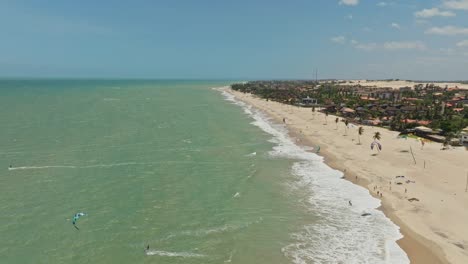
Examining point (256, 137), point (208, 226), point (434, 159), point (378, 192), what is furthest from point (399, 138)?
point (208, 226)

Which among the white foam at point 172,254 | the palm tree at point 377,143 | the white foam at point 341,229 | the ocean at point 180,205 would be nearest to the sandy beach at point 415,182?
the palm tree at point 377,143

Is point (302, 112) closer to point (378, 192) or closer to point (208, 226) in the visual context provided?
point (378, 192)

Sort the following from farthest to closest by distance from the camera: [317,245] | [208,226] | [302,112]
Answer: [302,112], [208,226], [317,245]

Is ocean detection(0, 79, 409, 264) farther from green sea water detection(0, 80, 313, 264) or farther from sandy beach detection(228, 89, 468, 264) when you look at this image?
sandy beach detection(228, 89, 468, 264)

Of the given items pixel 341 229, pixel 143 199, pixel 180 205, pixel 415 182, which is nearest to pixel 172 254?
pixel 180 205

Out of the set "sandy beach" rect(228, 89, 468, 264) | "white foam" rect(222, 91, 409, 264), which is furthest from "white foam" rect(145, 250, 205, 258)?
"sandy beach" rect(228, 89, 468, 264)

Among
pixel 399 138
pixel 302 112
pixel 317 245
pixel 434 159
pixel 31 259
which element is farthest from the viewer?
pixel 302 112
